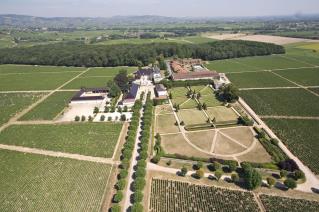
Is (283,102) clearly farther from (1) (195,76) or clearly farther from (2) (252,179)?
(2) (252,179)

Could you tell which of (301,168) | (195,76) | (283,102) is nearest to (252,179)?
(301,168)

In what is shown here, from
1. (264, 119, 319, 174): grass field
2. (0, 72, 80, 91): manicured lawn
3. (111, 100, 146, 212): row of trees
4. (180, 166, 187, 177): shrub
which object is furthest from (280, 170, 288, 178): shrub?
(0, 72, 80, 91): manicured lawn

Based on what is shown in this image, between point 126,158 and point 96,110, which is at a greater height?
point 96,110

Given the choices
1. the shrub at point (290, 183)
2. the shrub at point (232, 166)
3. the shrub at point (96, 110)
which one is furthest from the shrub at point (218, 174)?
the shrub at point (96, 110)

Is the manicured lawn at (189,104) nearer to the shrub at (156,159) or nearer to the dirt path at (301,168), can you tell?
the dirt path at (301,168)

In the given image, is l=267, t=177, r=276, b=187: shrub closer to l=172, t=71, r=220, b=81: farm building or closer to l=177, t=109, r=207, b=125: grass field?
l=177, t=109, r=207, b=125: grass field
